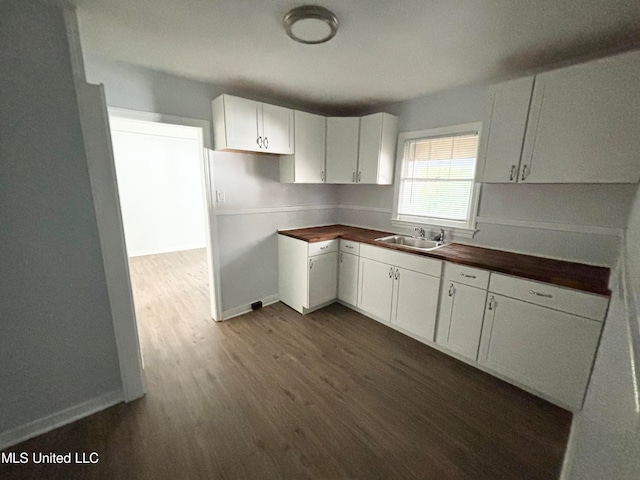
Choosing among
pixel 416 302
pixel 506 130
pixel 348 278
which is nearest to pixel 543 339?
pixel 416 302

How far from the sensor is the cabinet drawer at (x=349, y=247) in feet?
9.74

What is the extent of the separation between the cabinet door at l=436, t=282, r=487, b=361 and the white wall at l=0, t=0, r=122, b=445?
2615mm

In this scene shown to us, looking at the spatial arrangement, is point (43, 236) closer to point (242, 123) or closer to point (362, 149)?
point (242, 123)

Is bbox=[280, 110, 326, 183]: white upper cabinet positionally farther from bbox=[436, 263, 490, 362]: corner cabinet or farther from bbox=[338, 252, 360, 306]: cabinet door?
bbox=[436, 263, 490, 362]: corner cabinet

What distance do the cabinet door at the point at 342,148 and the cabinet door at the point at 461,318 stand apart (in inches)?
66.9

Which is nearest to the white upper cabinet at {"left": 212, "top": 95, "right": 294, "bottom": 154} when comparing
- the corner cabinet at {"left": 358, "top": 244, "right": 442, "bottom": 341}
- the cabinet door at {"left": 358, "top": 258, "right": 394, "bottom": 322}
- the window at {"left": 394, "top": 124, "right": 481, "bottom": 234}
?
the window at {"left": 394, "top": 124, "right": 481, "bottom": 234}

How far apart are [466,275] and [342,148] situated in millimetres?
1997

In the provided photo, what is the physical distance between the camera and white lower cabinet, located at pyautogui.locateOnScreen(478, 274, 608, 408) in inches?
65.1

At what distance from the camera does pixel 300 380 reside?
2037 mm

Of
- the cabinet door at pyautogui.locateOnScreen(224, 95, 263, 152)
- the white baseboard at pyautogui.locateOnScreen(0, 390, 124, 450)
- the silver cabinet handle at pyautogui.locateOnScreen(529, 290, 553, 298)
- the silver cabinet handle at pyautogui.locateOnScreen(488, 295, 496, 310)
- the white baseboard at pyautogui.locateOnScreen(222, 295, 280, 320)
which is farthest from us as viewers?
the white baseboard at pyautogui.locateOnScreen(222, 295, 280, 320)

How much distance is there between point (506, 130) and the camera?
1995 millimetres

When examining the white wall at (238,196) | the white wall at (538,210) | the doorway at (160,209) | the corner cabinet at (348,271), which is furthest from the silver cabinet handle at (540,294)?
the doorway at (160,209)

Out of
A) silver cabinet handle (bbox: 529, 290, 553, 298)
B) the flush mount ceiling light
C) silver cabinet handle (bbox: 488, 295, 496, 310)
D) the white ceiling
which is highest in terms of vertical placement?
the white ceiling

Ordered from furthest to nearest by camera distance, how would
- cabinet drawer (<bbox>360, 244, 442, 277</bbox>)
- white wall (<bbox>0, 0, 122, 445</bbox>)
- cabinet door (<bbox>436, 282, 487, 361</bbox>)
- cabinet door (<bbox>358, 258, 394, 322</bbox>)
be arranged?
cabinet door (<bbox>358, 258, 394, 322</bbox>) → cabinet drawer (<bbox>360, 244, 442, 277</bbox>) → cabinet door (<bbox>436, 282, 487, 361</bbox>) → white wall (<bbox>0, 0, 122, 445</bbox>)
